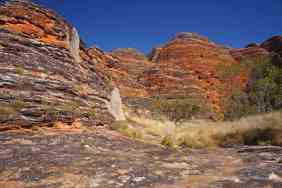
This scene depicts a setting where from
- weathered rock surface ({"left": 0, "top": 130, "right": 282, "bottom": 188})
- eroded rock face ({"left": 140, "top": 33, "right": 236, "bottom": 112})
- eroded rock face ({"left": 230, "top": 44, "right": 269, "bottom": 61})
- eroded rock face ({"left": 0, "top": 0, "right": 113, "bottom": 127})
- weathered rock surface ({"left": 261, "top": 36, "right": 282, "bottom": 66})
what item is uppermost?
weathered rock surface ({"left": 261, "top": 36, "right": 282, "bottom": 66})

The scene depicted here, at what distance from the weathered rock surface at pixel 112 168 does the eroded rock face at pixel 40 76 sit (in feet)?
7.26

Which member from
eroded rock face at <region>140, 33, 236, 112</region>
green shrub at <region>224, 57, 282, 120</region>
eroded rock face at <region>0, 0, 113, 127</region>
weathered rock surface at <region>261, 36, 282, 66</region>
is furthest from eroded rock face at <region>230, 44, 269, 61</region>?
eroded rock face at <region>0, 0, 113, 127</region>

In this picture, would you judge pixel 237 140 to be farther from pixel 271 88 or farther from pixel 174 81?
pixel 174 81

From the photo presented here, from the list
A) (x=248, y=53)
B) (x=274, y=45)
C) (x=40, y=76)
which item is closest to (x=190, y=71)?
(x=248, y=53)

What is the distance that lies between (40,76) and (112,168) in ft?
27.7

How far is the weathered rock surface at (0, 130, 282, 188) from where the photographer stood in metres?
4.98

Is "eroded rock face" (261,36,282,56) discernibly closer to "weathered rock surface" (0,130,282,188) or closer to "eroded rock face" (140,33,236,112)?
"eroded rock face" (140,33,236,112)

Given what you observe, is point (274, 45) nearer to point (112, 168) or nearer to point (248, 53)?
point (248, 53)

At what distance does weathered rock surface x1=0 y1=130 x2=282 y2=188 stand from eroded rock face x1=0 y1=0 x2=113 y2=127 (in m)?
2.21

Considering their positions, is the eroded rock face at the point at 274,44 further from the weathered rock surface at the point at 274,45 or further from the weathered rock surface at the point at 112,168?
the weathered rock surface at the point at 112,168

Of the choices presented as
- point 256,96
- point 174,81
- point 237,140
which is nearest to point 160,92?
point 174,81

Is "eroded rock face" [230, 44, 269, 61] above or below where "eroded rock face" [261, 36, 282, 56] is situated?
below

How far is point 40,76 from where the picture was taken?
12.7m

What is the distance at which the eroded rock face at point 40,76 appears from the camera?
10836 mm
